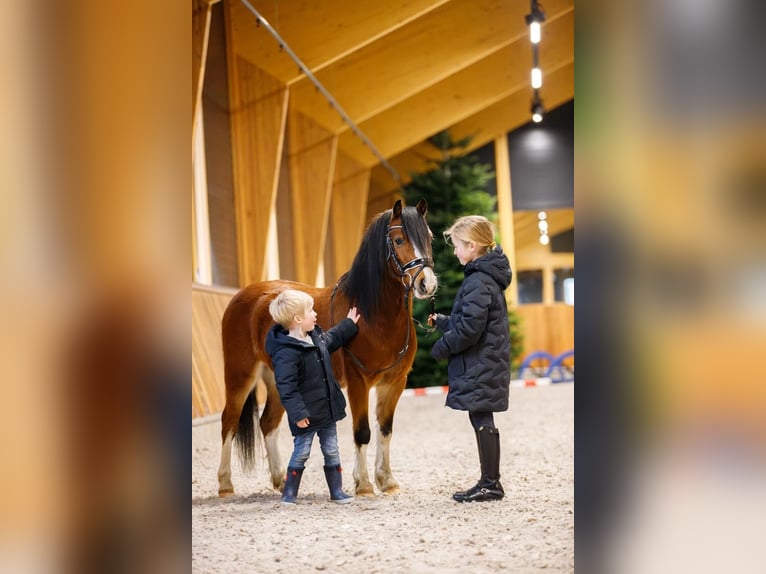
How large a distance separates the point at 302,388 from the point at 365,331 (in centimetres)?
47

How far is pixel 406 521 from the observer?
3.49 meters

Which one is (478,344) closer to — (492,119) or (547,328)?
(492,119)

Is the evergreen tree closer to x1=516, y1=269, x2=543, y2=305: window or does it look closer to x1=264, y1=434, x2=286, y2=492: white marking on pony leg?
x1=516, y1=269, x2=543, y2=305: window

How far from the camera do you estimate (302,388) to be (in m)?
3.81

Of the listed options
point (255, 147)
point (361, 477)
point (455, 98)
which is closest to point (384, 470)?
point (361, 477)

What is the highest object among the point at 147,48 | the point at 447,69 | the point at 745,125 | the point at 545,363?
the point at 447,69

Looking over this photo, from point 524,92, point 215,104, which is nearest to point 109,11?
point 215,104

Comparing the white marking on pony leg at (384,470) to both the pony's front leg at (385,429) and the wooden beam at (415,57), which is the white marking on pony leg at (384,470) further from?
the wooden beam at (415,57)

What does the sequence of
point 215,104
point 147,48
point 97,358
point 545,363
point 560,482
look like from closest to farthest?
point 97,358, point 147,48, point 560,482, point 215,104, point 545,363

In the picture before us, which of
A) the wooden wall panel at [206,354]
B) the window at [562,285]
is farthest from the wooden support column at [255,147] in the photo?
the window at [562,285]

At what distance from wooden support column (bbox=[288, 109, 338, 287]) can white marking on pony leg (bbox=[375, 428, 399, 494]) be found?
687 centimetres

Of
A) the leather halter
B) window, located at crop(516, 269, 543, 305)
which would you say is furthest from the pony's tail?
window, located at crop(516, 269, 543, 305)

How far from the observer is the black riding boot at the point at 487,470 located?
12.6 ft

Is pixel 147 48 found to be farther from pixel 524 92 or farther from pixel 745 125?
pixel 524 92
